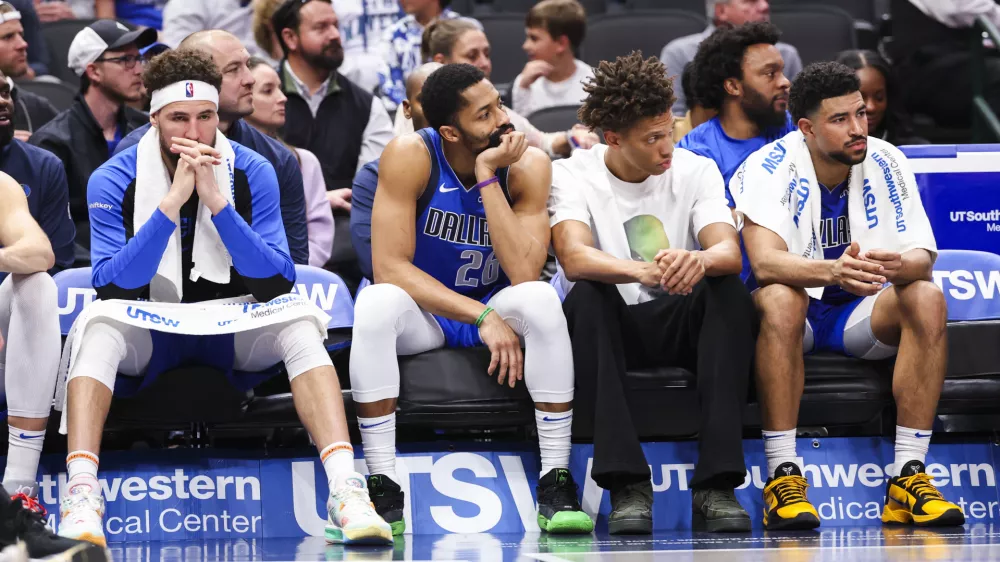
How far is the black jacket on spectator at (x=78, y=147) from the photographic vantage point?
221 inches

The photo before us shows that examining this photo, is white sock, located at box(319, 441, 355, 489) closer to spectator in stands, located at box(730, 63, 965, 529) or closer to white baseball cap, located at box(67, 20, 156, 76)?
spectator in stands, located at box(730, 63, 965, 529)

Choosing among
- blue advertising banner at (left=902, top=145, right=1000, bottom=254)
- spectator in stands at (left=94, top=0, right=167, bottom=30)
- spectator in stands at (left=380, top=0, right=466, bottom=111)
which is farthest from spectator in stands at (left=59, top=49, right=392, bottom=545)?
spectator in stands at (left=94, top=0, right=167, bottom=30)

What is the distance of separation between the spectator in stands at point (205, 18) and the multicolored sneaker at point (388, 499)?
13.9 ft

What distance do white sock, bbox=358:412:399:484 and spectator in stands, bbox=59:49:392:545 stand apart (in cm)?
17

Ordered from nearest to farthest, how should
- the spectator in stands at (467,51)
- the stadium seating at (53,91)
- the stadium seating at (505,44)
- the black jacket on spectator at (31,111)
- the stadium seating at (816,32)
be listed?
the spectator in stands at (467,51)
the black jacket on spectator at (31,111)
the stadium seating at (53,91)
the stadium seating at (816,32)
the stadium seating at (505,44)

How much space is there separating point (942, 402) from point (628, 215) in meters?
1.32

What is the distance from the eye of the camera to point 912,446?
14.6ft

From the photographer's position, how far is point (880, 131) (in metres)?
6.62

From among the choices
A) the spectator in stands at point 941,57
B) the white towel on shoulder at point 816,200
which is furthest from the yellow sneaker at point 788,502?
the spectator in stands at point 941,57

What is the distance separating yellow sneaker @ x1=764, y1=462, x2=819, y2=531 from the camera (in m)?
4.24

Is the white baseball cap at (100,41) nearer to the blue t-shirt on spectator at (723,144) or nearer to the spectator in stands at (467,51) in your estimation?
the spectator in stands at (467,51)

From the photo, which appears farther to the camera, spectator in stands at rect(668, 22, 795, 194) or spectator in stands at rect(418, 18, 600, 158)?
spectator in stands at rect(418, 18, 600, 158)

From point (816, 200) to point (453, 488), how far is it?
1698mm

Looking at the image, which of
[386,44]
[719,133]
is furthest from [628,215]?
[386,44]
